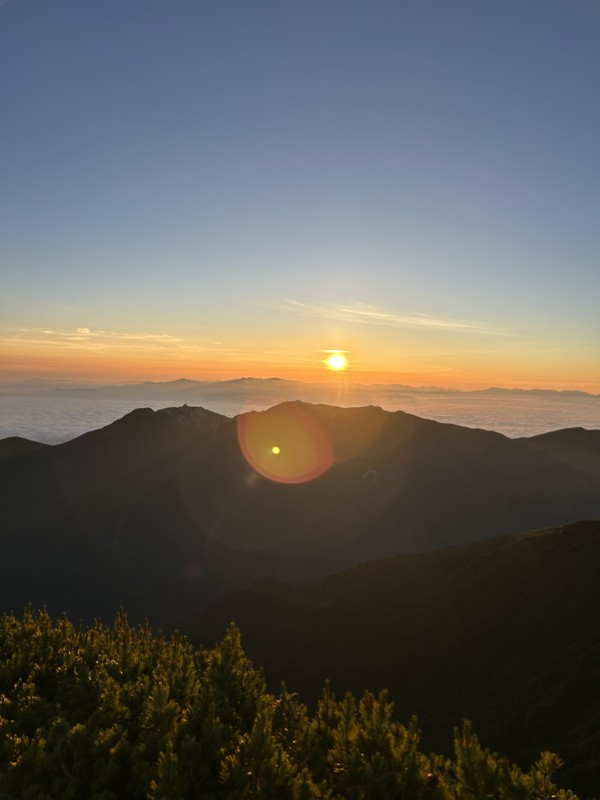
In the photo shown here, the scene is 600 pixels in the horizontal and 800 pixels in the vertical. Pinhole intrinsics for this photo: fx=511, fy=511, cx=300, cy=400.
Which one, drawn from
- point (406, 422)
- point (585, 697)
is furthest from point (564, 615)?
point (406, 422)

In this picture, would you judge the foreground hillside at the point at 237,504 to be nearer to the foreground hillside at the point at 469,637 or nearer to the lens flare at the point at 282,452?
the lens flare at the point at 282,452

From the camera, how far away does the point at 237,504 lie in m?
166

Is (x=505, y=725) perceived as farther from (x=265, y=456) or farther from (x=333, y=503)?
(x=265, y=456)

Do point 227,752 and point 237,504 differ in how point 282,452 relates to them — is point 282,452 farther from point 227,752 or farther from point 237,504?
point 227,752

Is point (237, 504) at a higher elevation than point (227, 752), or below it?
below

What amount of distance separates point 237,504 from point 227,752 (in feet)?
498

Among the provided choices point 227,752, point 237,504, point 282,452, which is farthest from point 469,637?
point 282,452

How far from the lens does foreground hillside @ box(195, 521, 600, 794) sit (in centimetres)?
4134

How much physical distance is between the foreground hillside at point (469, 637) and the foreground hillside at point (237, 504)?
4968 cm

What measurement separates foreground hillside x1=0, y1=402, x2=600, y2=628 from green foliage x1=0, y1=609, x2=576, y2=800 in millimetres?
107650

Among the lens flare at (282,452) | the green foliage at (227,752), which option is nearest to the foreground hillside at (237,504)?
the lens flare at (282,452)

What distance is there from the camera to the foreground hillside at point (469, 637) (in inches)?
1628

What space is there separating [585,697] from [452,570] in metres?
38.0

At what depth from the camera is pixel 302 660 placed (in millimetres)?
72875
